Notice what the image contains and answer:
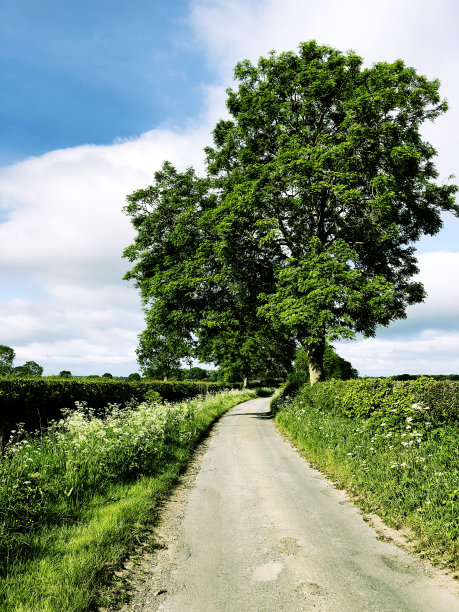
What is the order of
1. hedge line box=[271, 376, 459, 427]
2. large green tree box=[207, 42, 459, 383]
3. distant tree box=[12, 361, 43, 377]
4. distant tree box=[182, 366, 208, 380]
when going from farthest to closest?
distant tree box=[182, 366, 208, 380]
distant tree box=[12, 361, 43, 377]
large green tree box=[207, 42, 459, 383]
hedge line box=[271, 376, 459, 427]

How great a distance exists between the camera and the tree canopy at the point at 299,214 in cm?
1688

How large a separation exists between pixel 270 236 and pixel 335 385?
7.90 meters

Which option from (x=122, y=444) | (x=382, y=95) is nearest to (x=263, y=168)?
(x=382, y=95)

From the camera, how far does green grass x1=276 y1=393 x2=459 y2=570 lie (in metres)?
5.19

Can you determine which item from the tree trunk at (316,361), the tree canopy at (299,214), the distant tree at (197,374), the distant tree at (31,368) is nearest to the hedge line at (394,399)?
the tree canopy at (299,214)

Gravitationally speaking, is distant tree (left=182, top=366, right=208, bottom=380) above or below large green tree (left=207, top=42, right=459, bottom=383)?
below

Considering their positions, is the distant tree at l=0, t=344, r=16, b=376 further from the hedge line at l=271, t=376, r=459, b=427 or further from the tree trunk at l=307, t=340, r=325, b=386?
the hedge line at l=271, t=376, r=459, b=427

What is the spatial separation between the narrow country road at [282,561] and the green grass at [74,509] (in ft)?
2.20

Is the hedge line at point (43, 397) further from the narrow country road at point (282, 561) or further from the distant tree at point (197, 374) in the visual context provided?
the distant tree at point (197, 374)

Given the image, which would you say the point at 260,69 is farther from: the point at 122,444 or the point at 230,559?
the point at 230,559

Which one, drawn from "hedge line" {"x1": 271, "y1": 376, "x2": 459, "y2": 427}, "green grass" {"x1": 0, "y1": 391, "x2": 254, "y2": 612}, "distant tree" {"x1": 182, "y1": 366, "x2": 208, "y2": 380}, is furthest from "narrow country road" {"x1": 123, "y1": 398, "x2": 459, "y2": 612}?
"distant tree" {"x1": 182, "y1": 366, "x2": 208, "y2": 380}

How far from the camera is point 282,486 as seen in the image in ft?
27.6

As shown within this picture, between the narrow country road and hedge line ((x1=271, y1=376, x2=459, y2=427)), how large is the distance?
3.22m

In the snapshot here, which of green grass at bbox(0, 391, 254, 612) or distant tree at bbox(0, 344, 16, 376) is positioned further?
distant tree at bbox(0, 344, 16, 376)
